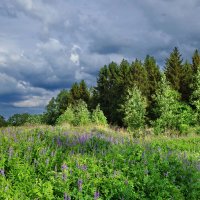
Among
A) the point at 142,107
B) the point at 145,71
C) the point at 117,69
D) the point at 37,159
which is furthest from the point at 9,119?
the point at 37,159

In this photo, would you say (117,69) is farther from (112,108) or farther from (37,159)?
(37,159)

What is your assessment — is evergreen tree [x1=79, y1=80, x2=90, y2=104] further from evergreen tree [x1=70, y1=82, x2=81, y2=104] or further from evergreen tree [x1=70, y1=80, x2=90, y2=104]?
evergreen tree [x1=70, y1=82, x2=81, y2=104]

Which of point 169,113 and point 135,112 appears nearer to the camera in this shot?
point 169,113

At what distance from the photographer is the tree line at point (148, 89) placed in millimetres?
37719

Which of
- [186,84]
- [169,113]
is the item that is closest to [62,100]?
[186,84]

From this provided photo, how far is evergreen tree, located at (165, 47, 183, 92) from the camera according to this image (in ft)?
147

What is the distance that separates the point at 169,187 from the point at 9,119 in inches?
2629

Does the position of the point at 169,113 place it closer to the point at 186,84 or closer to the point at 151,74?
the point at 186,84

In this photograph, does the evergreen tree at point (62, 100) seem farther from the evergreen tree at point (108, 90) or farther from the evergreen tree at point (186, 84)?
the evergreen tree at point (186, 84)

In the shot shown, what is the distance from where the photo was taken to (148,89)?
149ft

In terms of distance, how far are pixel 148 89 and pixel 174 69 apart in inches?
169

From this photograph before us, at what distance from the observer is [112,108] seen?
160ft

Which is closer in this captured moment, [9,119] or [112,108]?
[112,108]

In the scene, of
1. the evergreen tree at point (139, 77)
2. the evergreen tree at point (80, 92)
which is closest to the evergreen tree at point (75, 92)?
the evergreen tree at point (80, 92)
